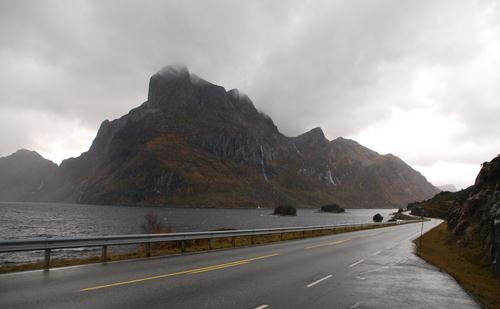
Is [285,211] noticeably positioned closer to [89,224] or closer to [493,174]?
[89,224]

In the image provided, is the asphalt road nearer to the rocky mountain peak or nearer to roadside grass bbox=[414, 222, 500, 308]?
roadside grass bbox=[414, 222, 500, 308]

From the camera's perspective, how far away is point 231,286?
1133 cm

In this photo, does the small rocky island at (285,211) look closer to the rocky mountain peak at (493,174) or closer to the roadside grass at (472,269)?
the rocky mountain peak at (493,174)

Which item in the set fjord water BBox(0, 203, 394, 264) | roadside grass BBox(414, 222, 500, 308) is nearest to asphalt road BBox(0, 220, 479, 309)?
roadside grass BBox(414, 222, 500, 308)

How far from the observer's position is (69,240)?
51.7ft

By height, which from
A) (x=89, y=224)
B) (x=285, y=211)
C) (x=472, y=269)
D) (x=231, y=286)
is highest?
(x=285, y=211)

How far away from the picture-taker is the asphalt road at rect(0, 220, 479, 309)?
9320 millimetres

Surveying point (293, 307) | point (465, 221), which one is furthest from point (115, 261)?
point (465, 221)

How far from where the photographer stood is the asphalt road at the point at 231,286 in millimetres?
9320

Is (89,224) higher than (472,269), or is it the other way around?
(472,269)

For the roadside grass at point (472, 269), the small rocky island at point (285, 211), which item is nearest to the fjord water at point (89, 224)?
the roadside grass at point (472, 269)

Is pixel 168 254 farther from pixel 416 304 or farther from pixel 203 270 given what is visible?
pixel 416 304

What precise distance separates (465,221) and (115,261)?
3055 centimetres

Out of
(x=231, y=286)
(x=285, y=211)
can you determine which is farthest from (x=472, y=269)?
(x=285, y=211)
